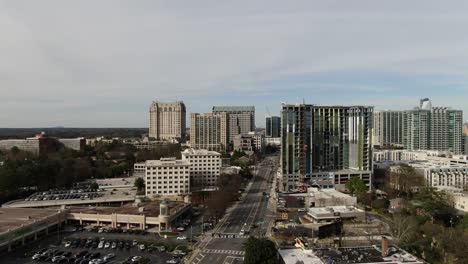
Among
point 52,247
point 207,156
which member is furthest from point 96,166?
point 52,247

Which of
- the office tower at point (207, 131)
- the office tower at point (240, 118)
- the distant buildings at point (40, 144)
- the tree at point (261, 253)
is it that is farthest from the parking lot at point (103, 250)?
the office tower at point (240, 118)

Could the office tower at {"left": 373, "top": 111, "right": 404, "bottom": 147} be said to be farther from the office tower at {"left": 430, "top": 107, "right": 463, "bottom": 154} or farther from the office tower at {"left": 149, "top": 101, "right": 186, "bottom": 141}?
the office tower at {"left": 149, "top": 101, "right": 186, "bottom": 141}

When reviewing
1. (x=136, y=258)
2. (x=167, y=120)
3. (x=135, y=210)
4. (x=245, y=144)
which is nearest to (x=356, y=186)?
(x=135, y=210)

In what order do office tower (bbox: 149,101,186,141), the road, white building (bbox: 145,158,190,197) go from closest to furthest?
the road → white building (bbox: 145,158,190,197) → office tower (bbox: 149,101,186,141)

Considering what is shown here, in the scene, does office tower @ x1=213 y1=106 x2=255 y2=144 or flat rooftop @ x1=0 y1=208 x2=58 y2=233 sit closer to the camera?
flat rooftop @ x1=0 y1=208 x2=58 y2=233

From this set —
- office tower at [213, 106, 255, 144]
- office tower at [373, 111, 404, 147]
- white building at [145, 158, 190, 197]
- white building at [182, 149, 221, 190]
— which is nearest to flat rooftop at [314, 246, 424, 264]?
white building at [145, 158, 190, 197]

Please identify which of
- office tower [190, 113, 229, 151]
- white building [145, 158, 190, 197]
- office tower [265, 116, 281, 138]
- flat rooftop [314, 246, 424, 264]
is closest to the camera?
flat rooftop [314, 246, 424, 264]

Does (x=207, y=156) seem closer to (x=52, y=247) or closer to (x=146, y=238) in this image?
(x=146, y=238)

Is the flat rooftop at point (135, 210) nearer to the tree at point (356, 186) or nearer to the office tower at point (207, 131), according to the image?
the tree at point (356, 186)
